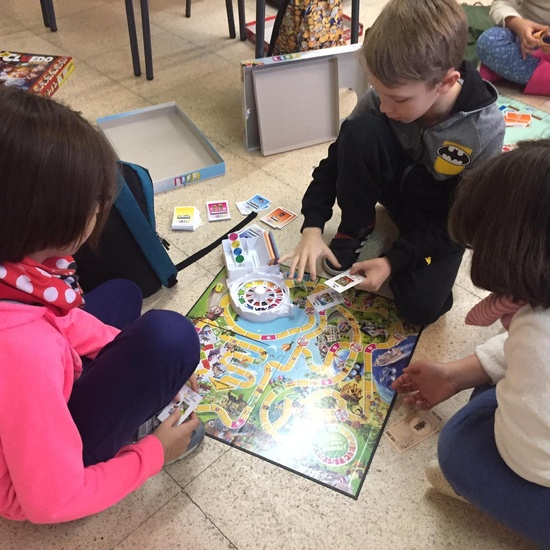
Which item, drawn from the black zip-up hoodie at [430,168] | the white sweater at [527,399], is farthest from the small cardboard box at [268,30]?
the white sweater at [527,399]

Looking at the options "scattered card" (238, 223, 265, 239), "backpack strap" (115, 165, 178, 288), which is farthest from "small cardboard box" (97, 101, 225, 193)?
"backpack strap" (115, 165, 178, 288)

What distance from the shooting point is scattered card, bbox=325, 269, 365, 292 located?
1296 mm

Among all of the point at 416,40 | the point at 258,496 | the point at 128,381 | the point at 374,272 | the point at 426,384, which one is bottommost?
the point at 258,496

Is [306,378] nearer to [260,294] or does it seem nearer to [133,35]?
[260,294]

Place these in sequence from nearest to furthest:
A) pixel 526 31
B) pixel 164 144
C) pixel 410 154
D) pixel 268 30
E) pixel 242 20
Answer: pixel 410 154, pixel 164 144, pixel 526 31, pixel 268 30, pixel 242 20

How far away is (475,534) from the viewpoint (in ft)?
3.35

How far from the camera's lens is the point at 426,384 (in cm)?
116

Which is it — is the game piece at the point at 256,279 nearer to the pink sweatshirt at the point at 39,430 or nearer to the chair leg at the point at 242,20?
the pink sweatshirt at the point at 39,430

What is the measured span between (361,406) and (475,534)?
0.33 metres

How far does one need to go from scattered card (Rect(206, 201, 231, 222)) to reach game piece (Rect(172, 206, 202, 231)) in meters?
0.04

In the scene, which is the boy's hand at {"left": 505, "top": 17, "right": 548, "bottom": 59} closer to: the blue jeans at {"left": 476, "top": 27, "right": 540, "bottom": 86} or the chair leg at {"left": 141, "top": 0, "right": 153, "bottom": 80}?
the blue jeans at {"left": 476, "top": 27, "right": 540, "bottom": 86}

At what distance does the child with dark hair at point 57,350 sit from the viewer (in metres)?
0.67

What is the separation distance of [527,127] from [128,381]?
1.85 metres

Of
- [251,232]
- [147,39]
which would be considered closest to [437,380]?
[251,232]
